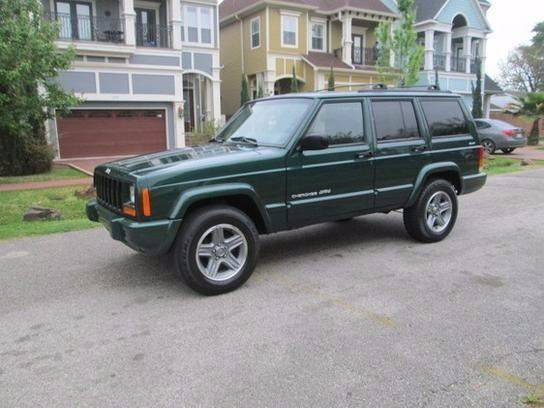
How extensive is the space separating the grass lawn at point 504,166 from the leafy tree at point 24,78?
13344 mm

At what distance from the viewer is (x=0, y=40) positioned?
1281 centimetres

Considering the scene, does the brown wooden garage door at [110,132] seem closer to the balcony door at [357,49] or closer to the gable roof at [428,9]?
the balcony door at [357,49]

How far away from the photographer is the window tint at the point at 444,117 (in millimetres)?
6504

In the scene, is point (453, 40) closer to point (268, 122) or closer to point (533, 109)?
point (533, 109)

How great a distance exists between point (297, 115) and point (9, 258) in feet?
13.3

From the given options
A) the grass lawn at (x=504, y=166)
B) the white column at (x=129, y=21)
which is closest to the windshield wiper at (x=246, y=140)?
the grass lawn at (x=504, y=166)

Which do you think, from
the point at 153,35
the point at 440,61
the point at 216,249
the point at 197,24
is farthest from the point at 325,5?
the point at 216,249

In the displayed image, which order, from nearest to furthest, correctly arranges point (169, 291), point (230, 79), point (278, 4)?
point (169, 291), point (278, 4), point (230, 79)

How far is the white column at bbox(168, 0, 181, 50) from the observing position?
2181cm

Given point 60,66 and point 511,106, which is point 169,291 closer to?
point 60,66

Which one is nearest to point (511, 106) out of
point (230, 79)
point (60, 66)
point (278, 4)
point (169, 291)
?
point (278, 4)

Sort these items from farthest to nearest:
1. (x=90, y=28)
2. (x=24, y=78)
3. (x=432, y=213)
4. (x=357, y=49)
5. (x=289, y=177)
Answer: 1. (x=357, y=49)
2. (x=90, y=28)
3. (x=24, y=78)
4. (x=432, y=213)
5. (x=289, y=177)

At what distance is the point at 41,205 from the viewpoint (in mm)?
10125

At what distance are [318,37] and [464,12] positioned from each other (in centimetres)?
1111
